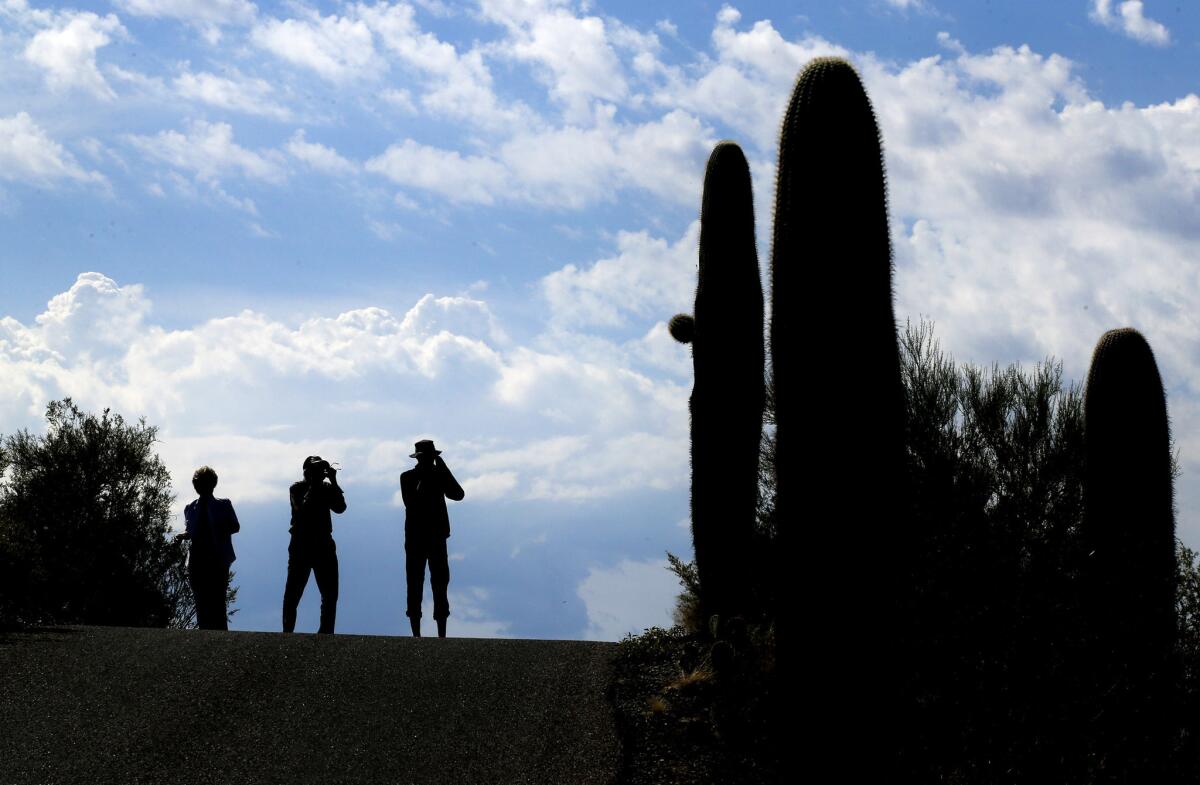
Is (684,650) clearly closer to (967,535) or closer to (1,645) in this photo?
(967,535)

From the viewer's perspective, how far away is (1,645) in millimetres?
11055

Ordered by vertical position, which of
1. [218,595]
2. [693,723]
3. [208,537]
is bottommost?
[693,723]

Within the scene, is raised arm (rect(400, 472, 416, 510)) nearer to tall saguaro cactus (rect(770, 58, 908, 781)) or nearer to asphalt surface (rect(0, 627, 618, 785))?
asphalt surface (rect(0, 627, 618, 785))

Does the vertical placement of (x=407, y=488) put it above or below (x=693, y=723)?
above

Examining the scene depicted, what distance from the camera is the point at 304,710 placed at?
9102 mm

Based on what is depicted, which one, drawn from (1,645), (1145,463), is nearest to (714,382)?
(1145,463)

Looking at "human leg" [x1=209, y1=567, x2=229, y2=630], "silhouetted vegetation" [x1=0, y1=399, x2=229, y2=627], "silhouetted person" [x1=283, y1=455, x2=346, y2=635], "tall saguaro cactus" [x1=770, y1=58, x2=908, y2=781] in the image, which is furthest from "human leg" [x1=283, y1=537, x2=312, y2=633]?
"silhouetted vegetation" [x1=0, y1=399, x2=229, y2=627]

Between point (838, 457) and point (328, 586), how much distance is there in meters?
6.94

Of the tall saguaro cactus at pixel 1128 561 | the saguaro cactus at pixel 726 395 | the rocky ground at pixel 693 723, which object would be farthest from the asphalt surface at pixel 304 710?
the tall saguaro cactus at pixel 1128 561

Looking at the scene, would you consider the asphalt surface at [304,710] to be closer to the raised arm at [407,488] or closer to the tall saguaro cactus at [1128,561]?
the raised arm at [407,488]

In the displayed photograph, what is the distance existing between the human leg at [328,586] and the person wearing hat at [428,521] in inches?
30.6

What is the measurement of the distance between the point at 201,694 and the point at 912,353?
15093 millimetres

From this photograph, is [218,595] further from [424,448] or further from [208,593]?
[424,448]

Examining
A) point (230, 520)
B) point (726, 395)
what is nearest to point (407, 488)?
point (230, 520)
